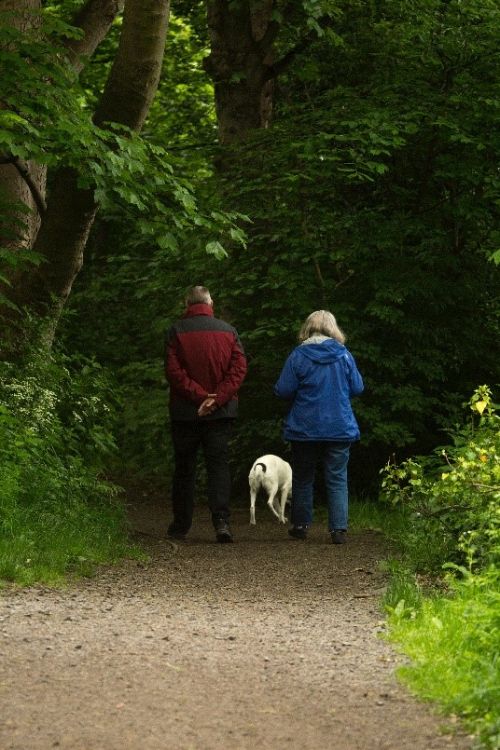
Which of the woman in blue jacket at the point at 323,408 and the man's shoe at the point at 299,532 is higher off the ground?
the woman in blue jacket at the point at 323,408

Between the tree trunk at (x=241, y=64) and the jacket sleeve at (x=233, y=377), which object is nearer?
the jacket sleeve at (x=233, y=377)

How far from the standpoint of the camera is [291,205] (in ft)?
46.3

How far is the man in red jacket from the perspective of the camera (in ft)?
34.7

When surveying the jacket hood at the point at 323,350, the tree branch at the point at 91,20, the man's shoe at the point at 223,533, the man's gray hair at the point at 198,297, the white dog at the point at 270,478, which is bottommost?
the man's shoe at the point at 223,533

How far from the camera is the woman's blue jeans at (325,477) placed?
10.5 metres

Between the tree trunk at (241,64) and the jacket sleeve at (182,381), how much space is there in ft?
19.2

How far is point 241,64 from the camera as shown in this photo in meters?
15.9

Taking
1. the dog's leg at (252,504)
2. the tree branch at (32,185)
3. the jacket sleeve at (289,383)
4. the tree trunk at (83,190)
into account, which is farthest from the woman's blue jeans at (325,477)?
the tree branch at (32,185)

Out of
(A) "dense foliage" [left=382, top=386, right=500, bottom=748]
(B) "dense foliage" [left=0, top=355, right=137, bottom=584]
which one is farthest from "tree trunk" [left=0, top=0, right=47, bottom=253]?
(A) "dense foliage" [left=382, top=386, right=500, bottom=748]

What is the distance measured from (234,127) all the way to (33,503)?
7.69 m

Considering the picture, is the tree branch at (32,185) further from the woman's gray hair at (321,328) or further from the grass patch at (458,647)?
the grass patch at (458,647)

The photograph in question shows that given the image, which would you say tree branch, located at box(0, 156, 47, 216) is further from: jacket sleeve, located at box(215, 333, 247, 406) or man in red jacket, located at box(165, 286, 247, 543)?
jacket sleeve, located at box(215, 333, 247, 406)

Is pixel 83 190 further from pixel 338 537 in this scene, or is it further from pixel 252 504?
pixel 338 537

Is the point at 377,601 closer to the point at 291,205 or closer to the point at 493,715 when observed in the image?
the point at 493,715
